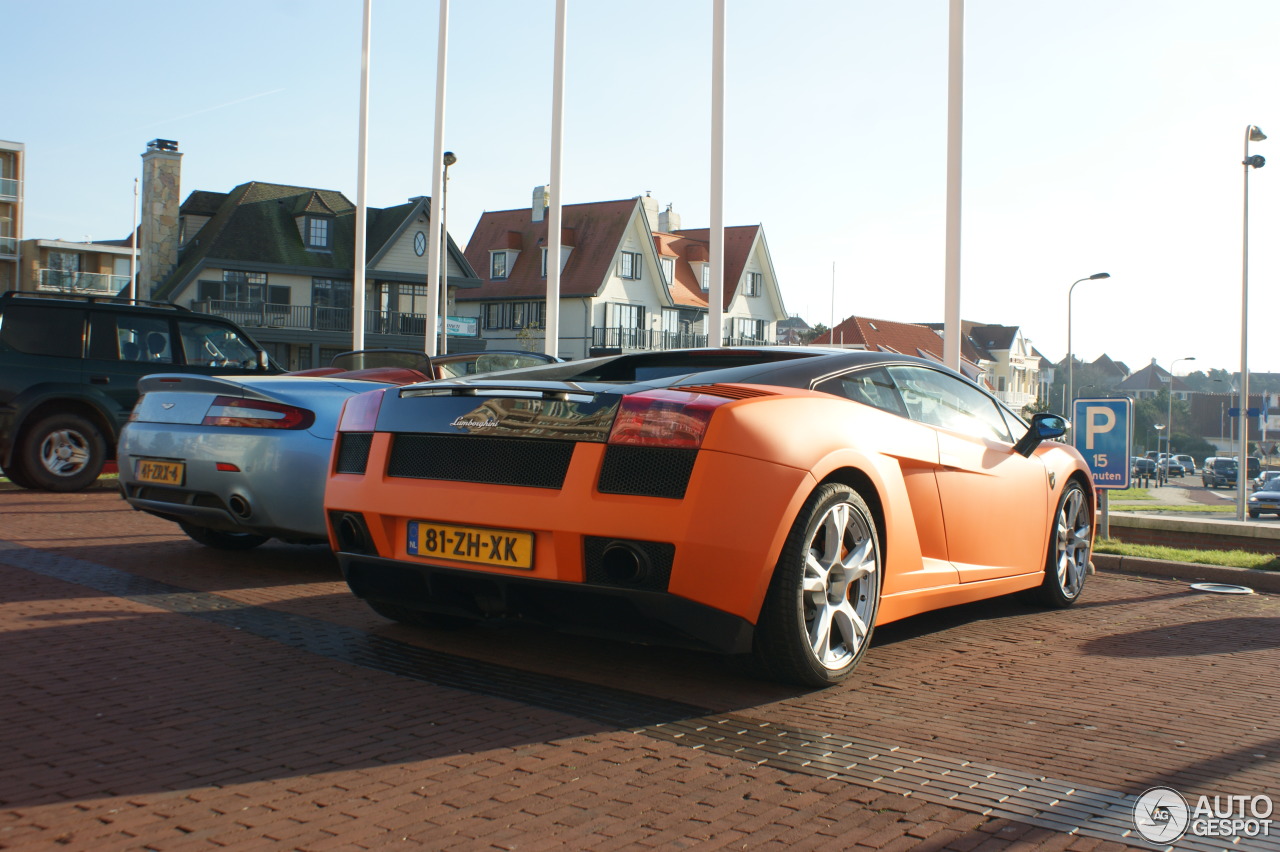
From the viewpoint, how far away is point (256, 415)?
698 cm

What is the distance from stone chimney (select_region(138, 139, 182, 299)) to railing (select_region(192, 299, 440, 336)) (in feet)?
10.2

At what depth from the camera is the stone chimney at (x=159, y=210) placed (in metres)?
53.1

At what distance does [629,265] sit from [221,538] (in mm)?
57720

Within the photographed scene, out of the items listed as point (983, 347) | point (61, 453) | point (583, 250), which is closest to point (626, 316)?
point (583, 250)

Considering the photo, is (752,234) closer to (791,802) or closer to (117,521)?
(117,521)

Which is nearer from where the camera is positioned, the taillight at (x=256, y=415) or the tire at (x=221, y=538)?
the taillight at (x=256, y=415)

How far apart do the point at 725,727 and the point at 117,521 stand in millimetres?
7525

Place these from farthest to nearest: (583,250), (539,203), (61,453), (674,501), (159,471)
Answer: (539,203) < (583,250) < (61,453) < (159,471) < (674,501)

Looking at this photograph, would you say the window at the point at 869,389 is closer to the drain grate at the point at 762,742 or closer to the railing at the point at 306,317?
the drain grate at the point at 762,742

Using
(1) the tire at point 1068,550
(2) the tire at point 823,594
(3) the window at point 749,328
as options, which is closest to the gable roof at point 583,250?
(3) the window at point 749,328

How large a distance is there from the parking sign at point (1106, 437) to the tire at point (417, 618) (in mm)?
6876

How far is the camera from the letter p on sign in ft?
35.1

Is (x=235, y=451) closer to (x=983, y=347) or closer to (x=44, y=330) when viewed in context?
(x=44, y=330)

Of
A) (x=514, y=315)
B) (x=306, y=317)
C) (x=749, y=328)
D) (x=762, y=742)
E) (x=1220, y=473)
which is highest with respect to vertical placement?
(x=749, y=328)
